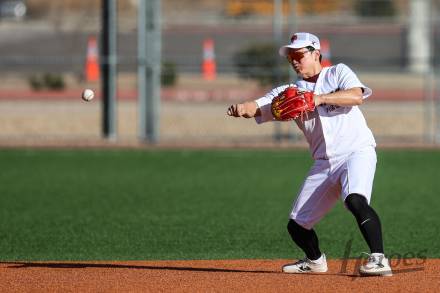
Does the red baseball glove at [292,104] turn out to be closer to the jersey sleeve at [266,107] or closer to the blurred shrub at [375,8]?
the jersey sleeve at [266,107]

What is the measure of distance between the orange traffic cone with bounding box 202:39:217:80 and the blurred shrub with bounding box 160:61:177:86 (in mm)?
818

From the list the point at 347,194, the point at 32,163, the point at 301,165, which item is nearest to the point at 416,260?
the point at 347,194

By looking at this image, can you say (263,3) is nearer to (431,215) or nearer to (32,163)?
(32,163)

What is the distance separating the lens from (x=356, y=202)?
26.1 ft

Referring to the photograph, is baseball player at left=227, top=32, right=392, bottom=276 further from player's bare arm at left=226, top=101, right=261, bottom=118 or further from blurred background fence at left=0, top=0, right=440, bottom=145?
blurred background fence at left=0, top=0, right=440, bottom=145

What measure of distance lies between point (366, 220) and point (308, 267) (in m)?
0.87

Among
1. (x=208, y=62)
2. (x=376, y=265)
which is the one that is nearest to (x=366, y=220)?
(x=376, y=265)

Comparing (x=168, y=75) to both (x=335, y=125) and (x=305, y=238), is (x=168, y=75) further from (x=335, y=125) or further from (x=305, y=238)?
(x=335, y=125)

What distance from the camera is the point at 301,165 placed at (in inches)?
722

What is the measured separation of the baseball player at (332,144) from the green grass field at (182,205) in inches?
62.7

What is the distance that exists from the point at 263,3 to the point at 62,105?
644 cm

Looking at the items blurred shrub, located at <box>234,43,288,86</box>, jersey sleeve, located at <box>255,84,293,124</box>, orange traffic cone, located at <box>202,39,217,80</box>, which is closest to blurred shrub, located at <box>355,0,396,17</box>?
blurred shrub, located at <box>234,43,288,86</box>

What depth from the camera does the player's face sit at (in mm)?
8117

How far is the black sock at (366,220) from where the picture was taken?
7.93m
